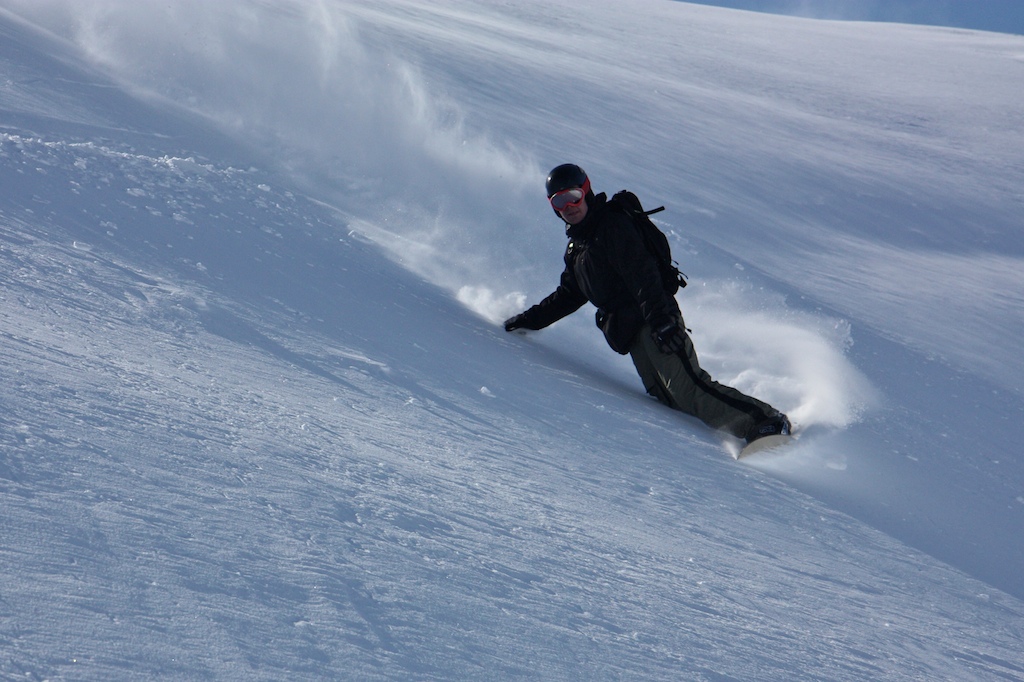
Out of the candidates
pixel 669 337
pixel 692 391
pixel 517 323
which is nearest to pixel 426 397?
pixel 669 337

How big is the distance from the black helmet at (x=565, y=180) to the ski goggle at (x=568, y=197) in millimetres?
15

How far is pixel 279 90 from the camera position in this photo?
663 centimetres

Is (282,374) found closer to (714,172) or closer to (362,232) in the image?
(362,232)

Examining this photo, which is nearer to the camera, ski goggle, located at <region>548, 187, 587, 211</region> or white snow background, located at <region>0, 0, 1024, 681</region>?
white snow background, located at <region>0, 0, 1024, 681</region>

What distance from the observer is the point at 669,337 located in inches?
146

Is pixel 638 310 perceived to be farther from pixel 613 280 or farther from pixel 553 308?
pixel 553 308

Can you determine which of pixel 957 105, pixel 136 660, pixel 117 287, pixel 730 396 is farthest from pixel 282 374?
pixel 957 105

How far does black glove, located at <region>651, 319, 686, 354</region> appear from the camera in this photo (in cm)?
371

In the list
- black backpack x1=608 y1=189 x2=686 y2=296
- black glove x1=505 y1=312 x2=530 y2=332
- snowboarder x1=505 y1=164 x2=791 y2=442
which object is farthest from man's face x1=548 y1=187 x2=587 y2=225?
black glove x1=505 y1=312 x2=530 y2=332

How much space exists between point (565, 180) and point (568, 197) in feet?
0.27

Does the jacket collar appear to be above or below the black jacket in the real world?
above

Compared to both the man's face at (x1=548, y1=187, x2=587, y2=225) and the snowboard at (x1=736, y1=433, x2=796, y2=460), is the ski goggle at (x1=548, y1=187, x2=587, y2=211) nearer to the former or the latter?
the man's face at (x1=548, y1=187, x2=587, y2=225)

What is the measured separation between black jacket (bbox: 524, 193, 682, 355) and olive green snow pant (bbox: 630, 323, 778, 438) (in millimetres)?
121

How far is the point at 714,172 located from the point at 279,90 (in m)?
4.18
